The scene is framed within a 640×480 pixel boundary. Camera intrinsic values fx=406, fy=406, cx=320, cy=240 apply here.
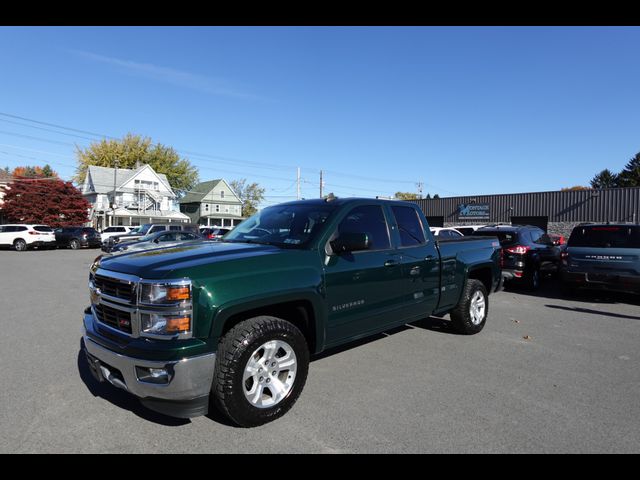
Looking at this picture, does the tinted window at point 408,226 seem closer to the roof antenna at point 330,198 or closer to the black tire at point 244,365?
the roof antenna at point 330,198

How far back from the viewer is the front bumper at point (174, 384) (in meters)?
2.79

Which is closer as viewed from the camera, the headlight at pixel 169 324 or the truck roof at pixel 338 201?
the headlight at pixel 169 324

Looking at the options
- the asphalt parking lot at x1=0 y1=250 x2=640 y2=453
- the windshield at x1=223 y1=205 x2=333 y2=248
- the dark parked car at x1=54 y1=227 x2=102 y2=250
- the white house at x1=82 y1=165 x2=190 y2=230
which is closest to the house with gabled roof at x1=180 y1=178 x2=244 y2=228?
the white house at x1=82 y1=165 x2=190 y2=230

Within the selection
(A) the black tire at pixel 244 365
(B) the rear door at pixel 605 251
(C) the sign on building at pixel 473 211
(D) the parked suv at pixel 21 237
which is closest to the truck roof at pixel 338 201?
(A) the black tire at pixel 244 365

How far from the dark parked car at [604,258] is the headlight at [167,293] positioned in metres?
8.85

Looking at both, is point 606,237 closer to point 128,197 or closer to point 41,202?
point 41,202

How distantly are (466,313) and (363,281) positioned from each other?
2.49 metres

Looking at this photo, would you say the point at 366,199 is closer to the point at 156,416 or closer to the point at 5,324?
the point at 156,416

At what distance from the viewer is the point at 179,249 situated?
374cm

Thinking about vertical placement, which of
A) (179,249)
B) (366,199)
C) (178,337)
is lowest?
(178,337)
